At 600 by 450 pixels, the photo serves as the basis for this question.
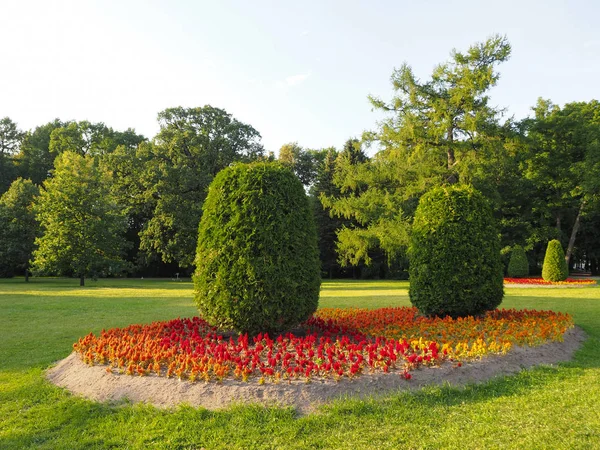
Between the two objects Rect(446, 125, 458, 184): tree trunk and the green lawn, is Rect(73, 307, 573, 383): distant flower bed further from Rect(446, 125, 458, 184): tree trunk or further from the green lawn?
Rect(446, 125, 458, 184): tree trunk

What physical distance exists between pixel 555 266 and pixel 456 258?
62.7 ft

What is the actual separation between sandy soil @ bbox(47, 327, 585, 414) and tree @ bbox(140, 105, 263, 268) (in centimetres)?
2659

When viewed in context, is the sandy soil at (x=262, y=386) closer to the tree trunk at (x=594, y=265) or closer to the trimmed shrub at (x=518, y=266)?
the trimmed shrub at (x=518, y=266)

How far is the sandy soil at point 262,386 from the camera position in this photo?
4.45 metres

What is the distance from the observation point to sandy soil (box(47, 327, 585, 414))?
14.6ft

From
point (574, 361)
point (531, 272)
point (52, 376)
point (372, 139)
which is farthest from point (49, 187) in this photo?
point (531, 272)

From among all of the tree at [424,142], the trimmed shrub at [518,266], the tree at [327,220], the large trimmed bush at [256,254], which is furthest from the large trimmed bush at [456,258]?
the tree at [327,220]

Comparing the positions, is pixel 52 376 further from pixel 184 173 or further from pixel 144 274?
pixel 144 274

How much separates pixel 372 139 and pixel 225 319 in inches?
869

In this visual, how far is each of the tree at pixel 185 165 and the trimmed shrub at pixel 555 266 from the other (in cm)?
2199

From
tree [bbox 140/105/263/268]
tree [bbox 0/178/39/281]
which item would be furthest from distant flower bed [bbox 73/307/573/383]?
tree [bbox 0/178/39/281]

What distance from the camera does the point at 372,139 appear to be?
26719 millimetres

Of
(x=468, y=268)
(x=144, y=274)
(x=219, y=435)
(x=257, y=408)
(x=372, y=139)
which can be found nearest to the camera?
(x=219, y=435)

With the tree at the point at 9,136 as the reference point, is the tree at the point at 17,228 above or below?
below
